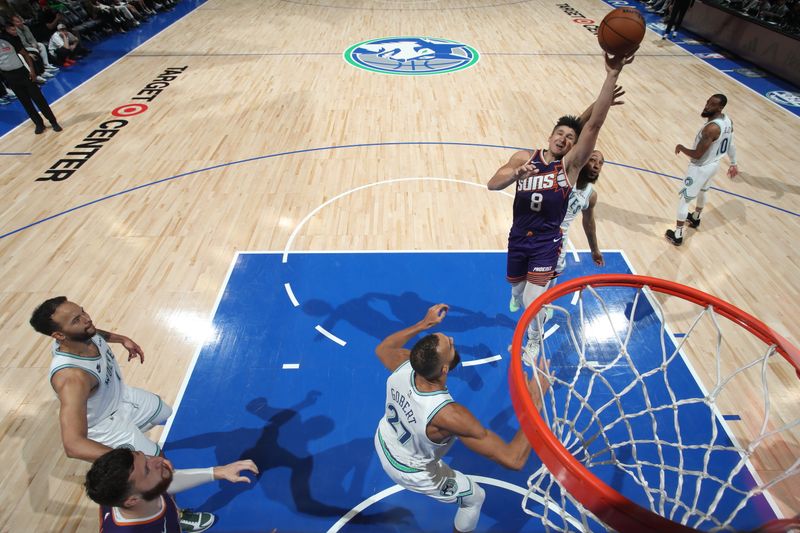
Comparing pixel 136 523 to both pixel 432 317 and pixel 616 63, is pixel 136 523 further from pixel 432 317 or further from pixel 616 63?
pixel 616 63

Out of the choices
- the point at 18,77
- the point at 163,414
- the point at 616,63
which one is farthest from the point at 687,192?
the point at 18,77

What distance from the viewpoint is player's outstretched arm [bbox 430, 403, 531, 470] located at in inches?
89.0

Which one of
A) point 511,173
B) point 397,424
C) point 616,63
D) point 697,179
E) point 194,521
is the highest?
point 616,63

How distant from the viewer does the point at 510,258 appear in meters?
4.12

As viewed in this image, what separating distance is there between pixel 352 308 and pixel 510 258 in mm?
1762

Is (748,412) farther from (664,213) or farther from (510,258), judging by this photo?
(664,213)

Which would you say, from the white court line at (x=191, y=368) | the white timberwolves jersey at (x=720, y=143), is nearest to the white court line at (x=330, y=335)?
the white court line at (x=191, y=368)

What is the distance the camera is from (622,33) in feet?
10.2

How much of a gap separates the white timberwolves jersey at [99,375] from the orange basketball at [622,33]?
389cm

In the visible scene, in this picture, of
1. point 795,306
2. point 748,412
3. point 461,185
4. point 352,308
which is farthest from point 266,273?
point 795,306

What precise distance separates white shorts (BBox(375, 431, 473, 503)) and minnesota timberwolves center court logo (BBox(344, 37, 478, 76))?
988cm

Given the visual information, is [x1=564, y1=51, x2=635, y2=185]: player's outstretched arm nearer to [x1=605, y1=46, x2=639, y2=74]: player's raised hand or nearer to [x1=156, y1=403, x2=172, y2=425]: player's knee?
[x1=605, y1=46, x2=639, y2=74]: player's raised hand

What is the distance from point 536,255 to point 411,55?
9.74 meters

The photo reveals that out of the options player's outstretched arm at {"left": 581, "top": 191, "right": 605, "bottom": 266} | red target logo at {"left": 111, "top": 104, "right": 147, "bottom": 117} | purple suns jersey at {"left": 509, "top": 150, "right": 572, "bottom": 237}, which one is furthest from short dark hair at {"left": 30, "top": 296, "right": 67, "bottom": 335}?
red target logo at {"left": 111, "top": 104, "right": 147, "bottom": 117}
